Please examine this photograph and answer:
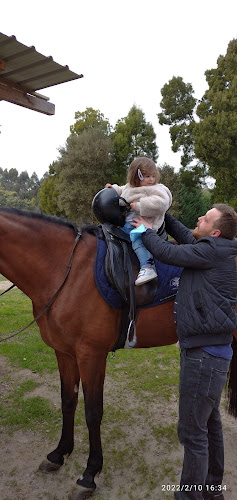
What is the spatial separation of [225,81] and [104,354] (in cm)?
2137

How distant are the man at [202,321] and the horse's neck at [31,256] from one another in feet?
2.61

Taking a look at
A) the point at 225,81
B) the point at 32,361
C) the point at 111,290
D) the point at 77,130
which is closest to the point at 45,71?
the point at 111,290

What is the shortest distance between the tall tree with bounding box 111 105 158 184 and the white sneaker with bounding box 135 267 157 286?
25097 mm

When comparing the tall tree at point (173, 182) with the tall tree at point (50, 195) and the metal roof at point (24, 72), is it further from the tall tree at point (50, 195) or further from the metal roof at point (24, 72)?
the metal roof at point (24, 72)

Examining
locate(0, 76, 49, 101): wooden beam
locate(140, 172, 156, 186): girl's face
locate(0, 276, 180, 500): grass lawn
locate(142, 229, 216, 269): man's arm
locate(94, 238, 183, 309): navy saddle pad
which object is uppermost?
locate(0, 76, 49, 101): wooden beam

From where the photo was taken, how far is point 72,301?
229 centimetres

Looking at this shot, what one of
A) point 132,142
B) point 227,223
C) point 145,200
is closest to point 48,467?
point 145,200

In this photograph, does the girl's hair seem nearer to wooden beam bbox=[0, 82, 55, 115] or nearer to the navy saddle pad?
the navy saddle pad

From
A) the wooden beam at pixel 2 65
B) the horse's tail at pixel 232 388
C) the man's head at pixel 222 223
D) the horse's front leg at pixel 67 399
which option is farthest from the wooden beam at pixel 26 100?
the horse's tail at pixel 232 388

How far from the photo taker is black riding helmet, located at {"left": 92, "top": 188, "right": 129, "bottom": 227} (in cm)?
237

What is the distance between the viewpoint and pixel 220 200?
63.8 feet

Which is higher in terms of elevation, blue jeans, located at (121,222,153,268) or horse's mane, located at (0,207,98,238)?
horse's mane, located at (0,207,98,238)

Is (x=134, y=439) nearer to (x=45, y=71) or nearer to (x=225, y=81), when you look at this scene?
(x=45, y=71)

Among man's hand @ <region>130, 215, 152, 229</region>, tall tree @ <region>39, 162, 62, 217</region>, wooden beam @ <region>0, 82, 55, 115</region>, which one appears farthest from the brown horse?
tall tree @ <region>39, 162, 62, 217</region>
